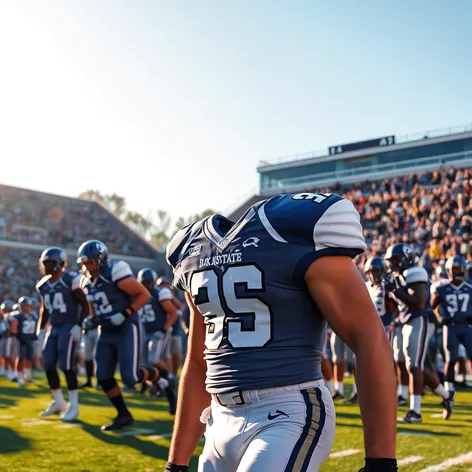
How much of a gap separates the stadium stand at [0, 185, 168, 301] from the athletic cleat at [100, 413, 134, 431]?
18.7 metres

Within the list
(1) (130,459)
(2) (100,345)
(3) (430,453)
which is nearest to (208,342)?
(1) (130,459)

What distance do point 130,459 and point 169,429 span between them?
142 cm

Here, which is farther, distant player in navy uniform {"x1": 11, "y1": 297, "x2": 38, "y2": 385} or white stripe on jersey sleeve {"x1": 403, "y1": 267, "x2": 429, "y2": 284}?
distant player in navy uniform {"x1": 11, "y1": 297, "x2": 38, "y2": 385}

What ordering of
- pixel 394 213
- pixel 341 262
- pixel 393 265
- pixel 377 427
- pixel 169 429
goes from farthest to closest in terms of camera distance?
pixel 394 213
pixel 393 265
pixel 169 429
pixel 341 262
pixel 377 427

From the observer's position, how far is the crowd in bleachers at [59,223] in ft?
94.5

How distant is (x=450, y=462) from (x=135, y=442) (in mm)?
2702

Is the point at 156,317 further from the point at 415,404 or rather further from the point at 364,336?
the point at 364,336

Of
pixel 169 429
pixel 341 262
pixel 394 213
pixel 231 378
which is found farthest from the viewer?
pixel 394 213

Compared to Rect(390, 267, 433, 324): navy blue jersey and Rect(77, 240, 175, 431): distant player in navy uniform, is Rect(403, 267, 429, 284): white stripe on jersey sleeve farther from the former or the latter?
Rect(77, 240, 175, 431): distant player in navy uniform

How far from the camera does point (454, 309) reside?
26.3 feet

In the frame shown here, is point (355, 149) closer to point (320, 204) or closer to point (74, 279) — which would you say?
point (74, 279)

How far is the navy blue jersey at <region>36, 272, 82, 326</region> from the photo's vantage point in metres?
7.34

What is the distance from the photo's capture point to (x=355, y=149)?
3566 centimetres

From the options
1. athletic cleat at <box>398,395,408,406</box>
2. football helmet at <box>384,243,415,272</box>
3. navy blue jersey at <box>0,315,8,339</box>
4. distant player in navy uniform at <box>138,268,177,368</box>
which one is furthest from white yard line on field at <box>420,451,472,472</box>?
navy blue jersey at <box>0,315,8,339</box>
